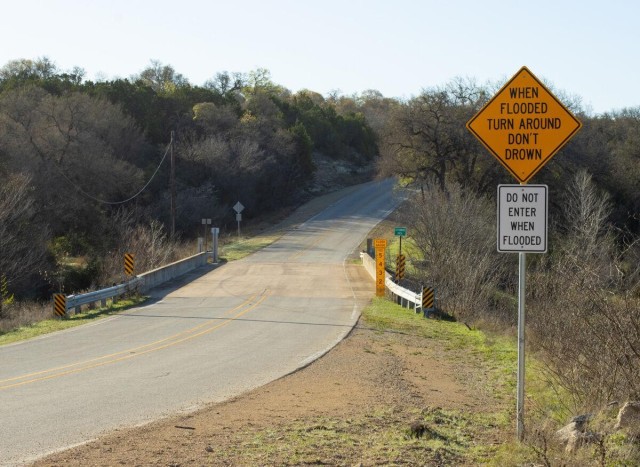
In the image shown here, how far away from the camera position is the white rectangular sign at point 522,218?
8195 mm

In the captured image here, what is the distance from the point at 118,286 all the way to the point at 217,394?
1685 cm

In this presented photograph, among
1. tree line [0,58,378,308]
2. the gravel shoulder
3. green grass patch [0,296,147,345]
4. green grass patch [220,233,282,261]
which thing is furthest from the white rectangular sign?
green grass patch [220,233,282,261]

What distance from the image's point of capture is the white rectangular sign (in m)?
8.20

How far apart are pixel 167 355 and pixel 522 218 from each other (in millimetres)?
9995

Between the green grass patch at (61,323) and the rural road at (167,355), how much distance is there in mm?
588

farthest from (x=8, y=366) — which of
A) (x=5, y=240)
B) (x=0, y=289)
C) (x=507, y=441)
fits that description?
(x=5, y=240)

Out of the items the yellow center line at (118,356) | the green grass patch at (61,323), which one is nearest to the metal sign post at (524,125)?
the yellow center line at (118,356)

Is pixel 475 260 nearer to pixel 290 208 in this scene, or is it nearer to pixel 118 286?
pixel 118 286

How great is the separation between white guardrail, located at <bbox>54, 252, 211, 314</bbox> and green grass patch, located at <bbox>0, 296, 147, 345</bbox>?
319mm

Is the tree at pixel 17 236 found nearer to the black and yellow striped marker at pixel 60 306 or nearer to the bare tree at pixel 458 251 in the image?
the black and yellow striped marker at pixel 60 306

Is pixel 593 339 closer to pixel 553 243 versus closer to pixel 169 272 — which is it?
pixel 169 272

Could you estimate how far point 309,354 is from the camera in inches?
652

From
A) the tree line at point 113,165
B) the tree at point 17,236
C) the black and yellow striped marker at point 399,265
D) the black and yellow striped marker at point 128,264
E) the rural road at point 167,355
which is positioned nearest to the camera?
the rural road at point 167,355

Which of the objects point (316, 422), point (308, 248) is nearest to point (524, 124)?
point (316, 422)
